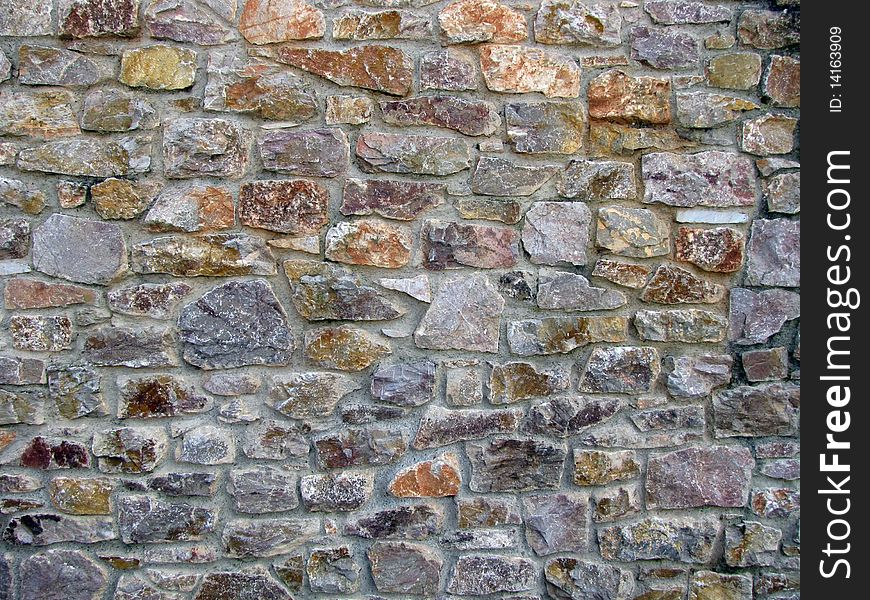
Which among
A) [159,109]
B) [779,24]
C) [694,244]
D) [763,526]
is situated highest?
[779,24]

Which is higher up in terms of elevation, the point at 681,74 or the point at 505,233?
the point at 681,74

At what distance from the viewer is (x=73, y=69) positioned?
204cm

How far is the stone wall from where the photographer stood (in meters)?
2.04

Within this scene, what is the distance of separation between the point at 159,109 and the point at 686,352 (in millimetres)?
1736

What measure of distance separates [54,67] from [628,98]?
5.53ft

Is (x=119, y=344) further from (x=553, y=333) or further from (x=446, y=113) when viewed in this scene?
(x=553, y=333)

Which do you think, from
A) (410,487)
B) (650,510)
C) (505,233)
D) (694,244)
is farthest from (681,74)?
(410,487)

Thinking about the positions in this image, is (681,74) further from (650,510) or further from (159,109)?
(159,109)

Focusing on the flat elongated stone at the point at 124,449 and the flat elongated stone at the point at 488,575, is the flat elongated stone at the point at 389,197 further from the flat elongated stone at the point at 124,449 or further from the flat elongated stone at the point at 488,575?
the flat elongated stone at the point at 488,575

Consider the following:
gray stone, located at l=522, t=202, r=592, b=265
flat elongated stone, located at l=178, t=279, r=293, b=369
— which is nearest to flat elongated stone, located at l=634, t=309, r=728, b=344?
gray stone, located at l=522, t=202, r=592, b=265

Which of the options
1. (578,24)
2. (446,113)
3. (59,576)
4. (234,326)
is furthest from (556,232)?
(59,576)

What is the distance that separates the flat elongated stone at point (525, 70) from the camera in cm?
211

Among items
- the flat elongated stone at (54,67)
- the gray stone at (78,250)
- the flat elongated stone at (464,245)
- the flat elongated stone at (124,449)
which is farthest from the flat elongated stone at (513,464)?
the flat elongated stone at (54,67)

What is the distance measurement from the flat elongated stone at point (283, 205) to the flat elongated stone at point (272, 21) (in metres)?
0.42
